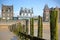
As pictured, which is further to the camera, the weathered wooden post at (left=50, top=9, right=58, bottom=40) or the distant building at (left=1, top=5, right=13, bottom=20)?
the distant building at (left=1, top=5, right=13, bottom=20)

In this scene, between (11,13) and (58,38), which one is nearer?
(58,38)

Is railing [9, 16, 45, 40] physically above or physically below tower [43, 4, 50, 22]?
below

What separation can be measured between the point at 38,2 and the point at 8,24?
60cm

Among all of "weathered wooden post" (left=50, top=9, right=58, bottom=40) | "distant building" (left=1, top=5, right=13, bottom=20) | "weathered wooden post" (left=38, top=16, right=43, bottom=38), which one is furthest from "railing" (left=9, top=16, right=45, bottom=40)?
"weathered wooden post" (left=50, top=9, right=58, bottom=40)

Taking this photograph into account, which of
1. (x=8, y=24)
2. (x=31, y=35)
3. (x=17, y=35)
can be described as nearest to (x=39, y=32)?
(x=31, y=35)

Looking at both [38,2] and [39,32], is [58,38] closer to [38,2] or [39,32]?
[39,32]

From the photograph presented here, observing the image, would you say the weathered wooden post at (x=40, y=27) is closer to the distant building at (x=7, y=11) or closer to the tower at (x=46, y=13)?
the tower at (x=46, y=13)

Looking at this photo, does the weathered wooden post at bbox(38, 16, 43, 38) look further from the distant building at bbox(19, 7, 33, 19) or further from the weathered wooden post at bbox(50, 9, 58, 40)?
the weathered wooden post at bbox(50, 9, 58, 40)

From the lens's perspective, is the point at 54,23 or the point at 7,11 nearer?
the point at 54,23

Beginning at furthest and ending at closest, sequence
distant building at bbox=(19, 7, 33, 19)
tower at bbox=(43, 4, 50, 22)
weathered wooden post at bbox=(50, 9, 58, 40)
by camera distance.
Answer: distant building at bbox=(19, 7, 33, 19)
tower at bbox=(43, 4, 50, 22)
weathered wooden post at bbox=(50, 9, 58, 40)

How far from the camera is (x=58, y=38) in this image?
2.19m

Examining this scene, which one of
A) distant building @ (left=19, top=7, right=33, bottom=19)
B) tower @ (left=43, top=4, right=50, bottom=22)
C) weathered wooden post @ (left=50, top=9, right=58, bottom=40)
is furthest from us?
distant building @ (left=19, top=7, right=33, bottom=19)

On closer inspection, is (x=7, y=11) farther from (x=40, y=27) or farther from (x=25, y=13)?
(x=40, y=27)

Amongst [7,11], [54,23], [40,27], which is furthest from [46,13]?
[7,11]
